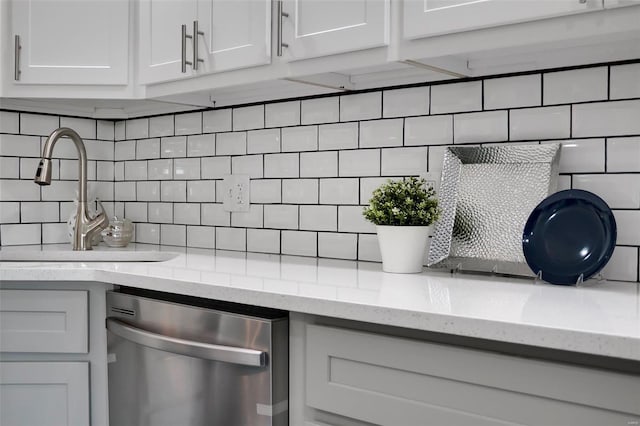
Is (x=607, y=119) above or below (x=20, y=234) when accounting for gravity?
above

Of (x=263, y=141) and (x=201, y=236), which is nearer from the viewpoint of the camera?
(x=263, y=141)

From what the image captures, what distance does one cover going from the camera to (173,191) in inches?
101

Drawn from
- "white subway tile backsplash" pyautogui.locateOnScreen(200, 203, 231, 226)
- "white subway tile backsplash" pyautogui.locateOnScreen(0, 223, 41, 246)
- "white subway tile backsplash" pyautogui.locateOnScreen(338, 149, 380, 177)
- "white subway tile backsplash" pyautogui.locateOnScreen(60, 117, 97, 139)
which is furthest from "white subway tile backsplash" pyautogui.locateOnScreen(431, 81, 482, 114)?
"white subway tile backsplash" pyautogui.locateOnScreen(0, 223, 41, 246)

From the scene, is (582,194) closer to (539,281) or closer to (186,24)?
(539,281)

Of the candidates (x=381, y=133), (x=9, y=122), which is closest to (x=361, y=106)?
(x=381, y=133)

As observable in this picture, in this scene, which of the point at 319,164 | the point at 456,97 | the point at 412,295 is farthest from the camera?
the point at 319,164

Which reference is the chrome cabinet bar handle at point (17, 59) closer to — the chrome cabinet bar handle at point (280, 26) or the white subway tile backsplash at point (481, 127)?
the chrome cabinet bar handle at point (280, 26)

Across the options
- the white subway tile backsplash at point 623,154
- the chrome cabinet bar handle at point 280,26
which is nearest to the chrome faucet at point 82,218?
the chrome cabinet bar handle at point 280,26

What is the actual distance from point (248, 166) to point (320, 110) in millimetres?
374

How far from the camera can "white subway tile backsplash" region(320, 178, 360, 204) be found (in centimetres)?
203

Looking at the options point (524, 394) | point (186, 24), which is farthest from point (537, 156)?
point (186, 24)

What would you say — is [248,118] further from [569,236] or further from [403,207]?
[569,236]

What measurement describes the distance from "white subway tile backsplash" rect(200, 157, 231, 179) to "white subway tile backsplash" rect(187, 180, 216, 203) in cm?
3

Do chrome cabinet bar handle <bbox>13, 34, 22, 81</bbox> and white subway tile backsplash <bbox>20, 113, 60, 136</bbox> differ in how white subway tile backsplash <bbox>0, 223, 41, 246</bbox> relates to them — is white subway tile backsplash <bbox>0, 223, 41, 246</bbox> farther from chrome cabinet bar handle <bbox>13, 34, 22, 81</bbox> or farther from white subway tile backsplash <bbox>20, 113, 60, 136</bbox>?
chrome cabinet bar handle <bbox>13, 34, 22, 81</bbox>
